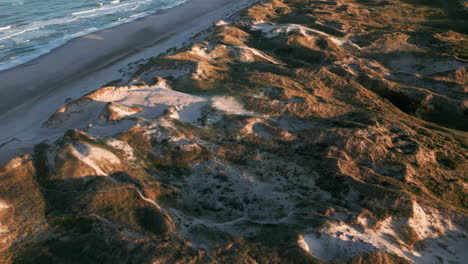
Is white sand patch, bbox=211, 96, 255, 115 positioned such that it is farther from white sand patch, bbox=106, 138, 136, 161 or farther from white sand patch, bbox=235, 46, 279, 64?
white sand patch, bbox=235, 46, 279, 64

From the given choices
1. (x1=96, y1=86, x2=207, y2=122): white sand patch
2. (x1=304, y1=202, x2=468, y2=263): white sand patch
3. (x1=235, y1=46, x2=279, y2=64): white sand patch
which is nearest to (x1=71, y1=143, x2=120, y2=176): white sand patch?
(x1=96, y1=86, x2=207, y2=122): white sand patch

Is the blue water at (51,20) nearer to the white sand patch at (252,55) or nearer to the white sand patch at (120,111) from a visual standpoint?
the white sand patch at (120,111)

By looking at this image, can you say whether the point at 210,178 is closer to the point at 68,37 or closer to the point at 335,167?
the point at 335,167

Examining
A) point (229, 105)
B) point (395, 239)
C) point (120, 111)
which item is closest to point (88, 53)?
point (120, 111)

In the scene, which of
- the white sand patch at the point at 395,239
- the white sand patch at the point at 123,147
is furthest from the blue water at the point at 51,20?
the white sand patch at the point at 395,239

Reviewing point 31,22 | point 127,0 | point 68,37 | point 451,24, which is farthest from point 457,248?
point 127,0

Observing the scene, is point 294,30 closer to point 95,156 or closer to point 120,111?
point 120,111

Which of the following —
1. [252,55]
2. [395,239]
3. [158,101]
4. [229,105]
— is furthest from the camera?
[252,55]
